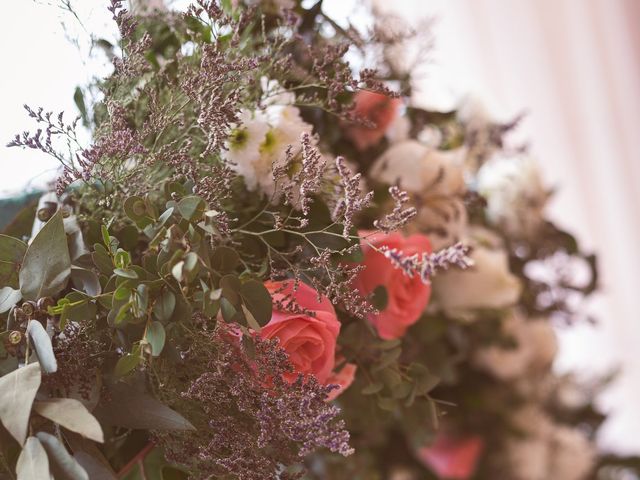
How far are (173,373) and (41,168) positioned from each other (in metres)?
0.18

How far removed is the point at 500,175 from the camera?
923 millimetres

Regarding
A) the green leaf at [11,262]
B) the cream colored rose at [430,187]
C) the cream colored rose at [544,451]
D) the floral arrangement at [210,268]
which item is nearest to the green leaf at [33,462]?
the floral arrangement at [210,268]

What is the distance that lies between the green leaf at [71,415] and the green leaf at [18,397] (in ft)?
0.03

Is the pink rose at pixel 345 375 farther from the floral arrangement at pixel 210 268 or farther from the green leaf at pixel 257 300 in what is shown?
the green leaf at pixel 257 300

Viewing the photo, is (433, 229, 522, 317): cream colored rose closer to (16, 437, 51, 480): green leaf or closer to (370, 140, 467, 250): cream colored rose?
(370, 140, 467, 250): cream colored rose

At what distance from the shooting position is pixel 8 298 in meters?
0.43

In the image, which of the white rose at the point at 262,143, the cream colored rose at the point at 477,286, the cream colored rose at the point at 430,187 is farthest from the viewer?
the cream colored rose at the point at 477,286

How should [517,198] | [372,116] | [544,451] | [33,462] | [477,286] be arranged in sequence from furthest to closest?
[544,451] < [517,198] < [477,286] < [372,116] < [33,462]

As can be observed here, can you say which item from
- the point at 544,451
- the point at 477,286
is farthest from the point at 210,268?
the point at 544,451

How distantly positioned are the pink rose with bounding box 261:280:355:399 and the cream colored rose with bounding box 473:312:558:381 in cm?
50

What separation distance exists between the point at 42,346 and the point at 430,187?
378 millimetres

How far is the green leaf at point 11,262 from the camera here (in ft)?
1.45

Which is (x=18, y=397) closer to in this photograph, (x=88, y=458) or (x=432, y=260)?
(x=88, y=458)

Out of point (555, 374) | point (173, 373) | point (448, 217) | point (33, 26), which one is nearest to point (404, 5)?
point (555, 374)
